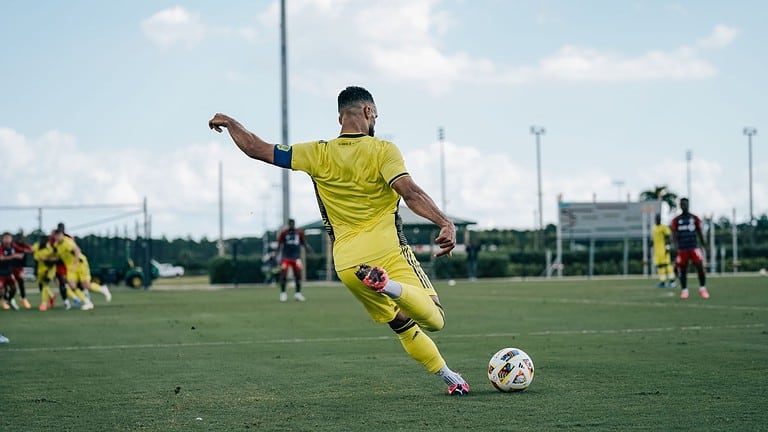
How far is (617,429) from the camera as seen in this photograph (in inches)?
228

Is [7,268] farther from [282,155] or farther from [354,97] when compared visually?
[354,97]

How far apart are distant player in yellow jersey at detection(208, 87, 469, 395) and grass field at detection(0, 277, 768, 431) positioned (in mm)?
748

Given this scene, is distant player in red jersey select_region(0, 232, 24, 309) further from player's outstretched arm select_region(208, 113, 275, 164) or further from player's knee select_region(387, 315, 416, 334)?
player's knee select_region(387, 315, 416, 334)

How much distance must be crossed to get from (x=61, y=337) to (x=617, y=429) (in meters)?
10.5

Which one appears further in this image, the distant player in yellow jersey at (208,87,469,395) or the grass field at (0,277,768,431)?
the distant player in yellow jersey at (208,87,469,395)

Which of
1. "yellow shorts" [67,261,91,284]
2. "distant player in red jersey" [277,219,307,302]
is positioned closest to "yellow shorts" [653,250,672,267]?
"distant player in red jersey" [277,219,307,302]

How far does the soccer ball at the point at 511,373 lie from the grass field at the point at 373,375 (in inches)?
4.0

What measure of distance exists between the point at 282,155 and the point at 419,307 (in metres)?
A: 1.39

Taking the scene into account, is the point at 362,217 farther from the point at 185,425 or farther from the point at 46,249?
the point at 46,249

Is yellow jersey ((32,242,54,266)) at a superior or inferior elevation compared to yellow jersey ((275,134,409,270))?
inferior

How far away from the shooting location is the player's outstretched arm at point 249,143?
696 centimetres

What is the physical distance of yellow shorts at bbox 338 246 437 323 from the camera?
6.86 m

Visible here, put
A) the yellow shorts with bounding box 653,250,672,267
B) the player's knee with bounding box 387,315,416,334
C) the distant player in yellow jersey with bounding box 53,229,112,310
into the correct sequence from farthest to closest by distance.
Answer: the yellow shorts with bounding box 653,250,672,267, the distant player in yellow jersey with bounding box 53,229,112,310, the player's knee with bounding box 387,315,416,334

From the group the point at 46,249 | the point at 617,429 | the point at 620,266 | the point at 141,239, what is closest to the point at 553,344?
the point at 617,429
